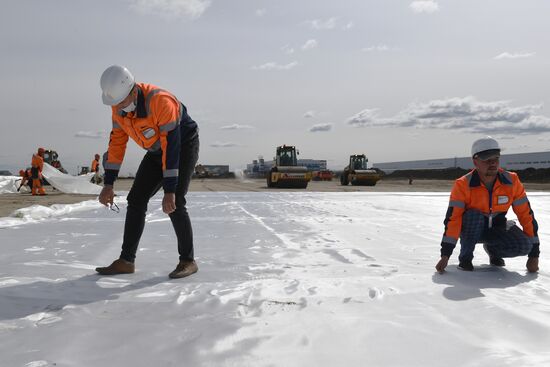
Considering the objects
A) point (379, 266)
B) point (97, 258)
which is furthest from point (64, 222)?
point (379, 266)

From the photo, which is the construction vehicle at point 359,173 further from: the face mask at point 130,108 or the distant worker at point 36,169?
the face mask at point 130,108

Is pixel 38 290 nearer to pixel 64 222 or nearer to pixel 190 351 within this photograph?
pixel 190 351

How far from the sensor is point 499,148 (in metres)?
2.67

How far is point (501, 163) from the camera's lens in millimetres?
50625

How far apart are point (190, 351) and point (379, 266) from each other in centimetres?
171

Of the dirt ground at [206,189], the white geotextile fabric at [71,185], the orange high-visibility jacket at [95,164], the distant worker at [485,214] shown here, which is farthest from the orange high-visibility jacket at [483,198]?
the orange high-visibility jacket at [95,164]

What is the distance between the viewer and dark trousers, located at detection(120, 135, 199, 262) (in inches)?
109

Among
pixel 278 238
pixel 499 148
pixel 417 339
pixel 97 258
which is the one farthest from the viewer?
pixel 278 238

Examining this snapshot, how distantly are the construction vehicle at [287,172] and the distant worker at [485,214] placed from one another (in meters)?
16.0

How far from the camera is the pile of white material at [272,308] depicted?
4.97ft

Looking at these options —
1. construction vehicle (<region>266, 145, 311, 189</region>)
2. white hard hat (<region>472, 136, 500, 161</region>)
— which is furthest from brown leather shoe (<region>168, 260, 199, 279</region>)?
construction vehicle (<region>266, 145, 311, 189</region>)

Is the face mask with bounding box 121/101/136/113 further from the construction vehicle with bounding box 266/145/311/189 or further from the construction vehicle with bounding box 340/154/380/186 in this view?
the construction vehicle with bounding box 340/154/380/186

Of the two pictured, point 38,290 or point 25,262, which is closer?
point 38,290

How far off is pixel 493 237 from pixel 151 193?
2175 mm
